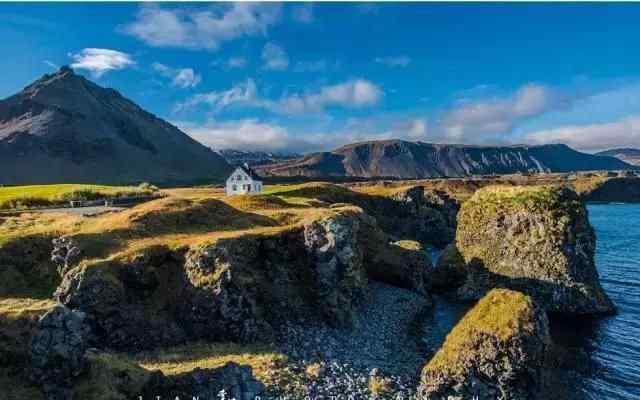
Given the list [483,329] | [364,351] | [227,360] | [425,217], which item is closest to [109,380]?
[227,360]

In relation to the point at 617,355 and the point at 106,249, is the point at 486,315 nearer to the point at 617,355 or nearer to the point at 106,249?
the point at 617,355

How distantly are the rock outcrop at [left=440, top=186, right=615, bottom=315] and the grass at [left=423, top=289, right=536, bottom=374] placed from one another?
22.5m

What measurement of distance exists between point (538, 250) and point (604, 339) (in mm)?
12503

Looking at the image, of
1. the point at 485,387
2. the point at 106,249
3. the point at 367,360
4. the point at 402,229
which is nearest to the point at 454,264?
the point at 367,360

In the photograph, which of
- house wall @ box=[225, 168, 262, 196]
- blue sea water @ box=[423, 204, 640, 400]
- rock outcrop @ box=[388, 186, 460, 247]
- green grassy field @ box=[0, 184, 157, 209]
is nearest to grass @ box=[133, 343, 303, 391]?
blue sea water @ box=[423, 204, 640, 400]

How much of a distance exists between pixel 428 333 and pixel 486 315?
13.4 meters

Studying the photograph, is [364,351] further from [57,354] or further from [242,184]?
[242,184]

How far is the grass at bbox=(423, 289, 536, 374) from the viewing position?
1141 inches

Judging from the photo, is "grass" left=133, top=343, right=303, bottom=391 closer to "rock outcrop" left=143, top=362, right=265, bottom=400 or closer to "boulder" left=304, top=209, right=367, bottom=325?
"rock outcrop" left=143, top=362, right=265, bottom=400

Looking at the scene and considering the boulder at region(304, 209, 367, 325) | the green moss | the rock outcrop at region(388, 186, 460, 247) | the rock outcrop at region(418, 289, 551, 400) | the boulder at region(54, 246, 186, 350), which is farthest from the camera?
the rock outcrop at region(388, 186, 460, 247)

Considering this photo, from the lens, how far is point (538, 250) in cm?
5284

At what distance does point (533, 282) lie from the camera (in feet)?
172

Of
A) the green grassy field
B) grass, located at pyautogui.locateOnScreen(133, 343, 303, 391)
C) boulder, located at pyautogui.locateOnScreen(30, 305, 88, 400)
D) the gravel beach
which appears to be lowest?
the gravel beach

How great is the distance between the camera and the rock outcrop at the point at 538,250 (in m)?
50.8
